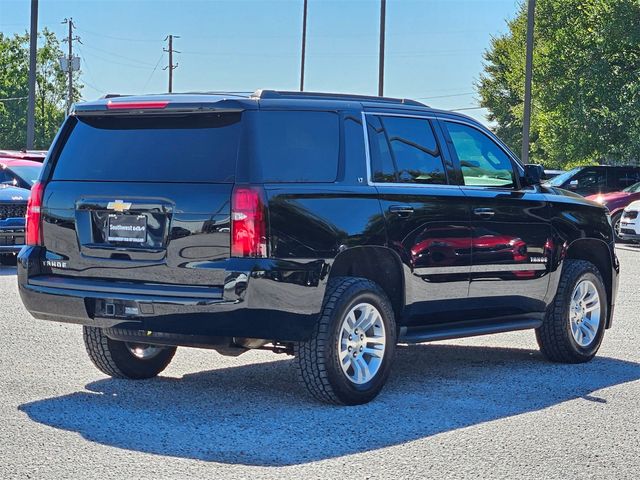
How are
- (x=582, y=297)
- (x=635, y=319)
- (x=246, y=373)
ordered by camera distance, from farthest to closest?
(x=635, y=319)
(x=582, y=297)
(x=246, y=373)

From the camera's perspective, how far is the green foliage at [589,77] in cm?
3666

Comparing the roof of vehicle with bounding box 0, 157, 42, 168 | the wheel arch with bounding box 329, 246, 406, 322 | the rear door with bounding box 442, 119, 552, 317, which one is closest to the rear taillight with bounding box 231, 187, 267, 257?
the wheel arch with bounding box 329, 246, 406, 322

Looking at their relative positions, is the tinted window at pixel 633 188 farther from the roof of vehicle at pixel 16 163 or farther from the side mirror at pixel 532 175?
the side mirror at pixel 532 175

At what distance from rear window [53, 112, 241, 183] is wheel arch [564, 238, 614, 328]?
369 cm

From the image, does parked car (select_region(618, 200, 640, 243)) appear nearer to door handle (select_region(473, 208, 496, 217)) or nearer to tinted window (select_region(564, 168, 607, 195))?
tinted window (select_region(564, 168, 607, 195))

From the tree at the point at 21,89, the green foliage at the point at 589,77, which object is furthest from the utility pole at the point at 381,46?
the tree at the point at 21,89

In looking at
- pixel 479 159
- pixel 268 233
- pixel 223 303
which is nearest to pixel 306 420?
pixel 223 303

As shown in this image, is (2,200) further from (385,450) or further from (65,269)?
(385,450)

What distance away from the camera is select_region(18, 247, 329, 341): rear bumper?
6766 mm

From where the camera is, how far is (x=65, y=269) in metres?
7.39

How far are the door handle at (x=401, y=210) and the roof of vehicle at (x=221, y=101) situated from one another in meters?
0.70

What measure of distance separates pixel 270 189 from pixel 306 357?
1.05 metres

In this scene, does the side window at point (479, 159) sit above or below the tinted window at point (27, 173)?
above

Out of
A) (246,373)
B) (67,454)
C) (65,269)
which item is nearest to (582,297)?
(246,373)
